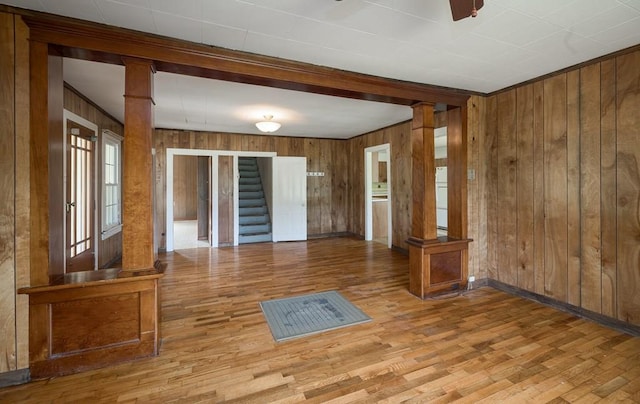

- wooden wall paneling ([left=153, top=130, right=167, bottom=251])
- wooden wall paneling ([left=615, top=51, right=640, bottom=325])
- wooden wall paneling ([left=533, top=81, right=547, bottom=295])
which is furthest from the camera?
wooden wall paneling ([left=153, top=130, right=167, bottom=251])

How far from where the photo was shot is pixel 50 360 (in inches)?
79.0

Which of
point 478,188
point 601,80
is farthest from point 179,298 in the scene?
point 601,80

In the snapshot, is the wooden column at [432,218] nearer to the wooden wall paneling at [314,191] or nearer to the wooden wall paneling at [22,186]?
the wooden wall paneling at [22,186]

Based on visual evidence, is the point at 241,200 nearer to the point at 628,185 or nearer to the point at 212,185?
the point at 212,185

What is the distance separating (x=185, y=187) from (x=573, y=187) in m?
10.9

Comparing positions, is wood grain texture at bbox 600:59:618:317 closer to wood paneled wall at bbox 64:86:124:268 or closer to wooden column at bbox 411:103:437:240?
wooden column at bbox 411:103:437:240

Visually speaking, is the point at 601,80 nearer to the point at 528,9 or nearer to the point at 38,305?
the point at 528,9

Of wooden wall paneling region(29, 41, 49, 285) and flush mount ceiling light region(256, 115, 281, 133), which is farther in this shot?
flush mount ceiling light region(256, 115, 281, 133)

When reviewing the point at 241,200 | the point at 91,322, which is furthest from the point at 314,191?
the point at 91,322

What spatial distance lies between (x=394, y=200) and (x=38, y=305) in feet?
17.0

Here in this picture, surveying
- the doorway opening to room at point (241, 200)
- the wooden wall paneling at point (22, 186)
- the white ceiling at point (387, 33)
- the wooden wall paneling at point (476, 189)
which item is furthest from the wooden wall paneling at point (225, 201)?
the wooden wall paneling at point (476, 189)

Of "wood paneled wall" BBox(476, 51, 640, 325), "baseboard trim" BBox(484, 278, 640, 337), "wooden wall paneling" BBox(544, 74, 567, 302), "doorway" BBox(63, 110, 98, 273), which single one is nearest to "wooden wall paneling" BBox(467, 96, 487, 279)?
"wood paneled wall" BBox(476, 51, 640, 325)

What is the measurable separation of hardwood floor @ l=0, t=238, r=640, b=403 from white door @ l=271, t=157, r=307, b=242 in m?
3.25

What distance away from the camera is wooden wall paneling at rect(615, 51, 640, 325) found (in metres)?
2.47
